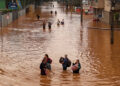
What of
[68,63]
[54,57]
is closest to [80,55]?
[54,57]

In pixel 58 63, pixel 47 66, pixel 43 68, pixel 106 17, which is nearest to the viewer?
pixel 43 68

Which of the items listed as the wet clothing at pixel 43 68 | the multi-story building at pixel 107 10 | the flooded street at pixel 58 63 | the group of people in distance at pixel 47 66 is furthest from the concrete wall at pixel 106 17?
the wet clothing at pixel 43 68

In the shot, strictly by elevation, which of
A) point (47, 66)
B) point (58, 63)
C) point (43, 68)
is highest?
point (43, 68)

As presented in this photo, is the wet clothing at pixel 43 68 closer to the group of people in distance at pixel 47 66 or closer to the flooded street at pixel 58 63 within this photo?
the group of people in distance at pixel 47 66

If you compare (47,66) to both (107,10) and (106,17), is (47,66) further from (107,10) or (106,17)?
(106,17)

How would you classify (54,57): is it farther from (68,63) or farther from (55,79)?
(55,79)

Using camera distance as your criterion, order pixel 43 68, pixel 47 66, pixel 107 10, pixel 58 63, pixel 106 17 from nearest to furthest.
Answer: pixel 43 68, pixel 47 66, pixel 58 63, pixel 107 10, pixel 106 17

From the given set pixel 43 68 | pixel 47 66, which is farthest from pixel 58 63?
pixel 43 68

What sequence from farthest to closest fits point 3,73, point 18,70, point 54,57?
point 54,57, point 18,70, point 3,73

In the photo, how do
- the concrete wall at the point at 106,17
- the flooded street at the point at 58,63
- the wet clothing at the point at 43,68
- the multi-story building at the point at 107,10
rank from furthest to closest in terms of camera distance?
the concrete wall at the point at 106,17 → the multi-story building at the point at 107,10 → the wet clothing at the point at 43,68 → the flooded street at the point at 58,63

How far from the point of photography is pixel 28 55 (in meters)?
26.7

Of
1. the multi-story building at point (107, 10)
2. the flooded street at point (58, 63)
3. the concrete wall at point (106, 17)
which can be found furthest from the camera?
the concrete wall at point (106, 17)

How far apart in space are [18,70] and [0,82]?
4.09 metres

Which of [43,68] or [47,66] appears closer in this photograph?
[43,68]
